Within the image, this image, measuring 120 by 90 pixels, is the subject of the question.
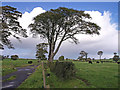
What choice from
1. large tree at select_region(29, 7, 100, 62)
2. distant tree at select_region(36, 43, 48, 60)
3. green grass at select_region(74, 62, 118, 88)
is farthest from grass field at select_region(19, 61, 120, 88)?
distant tree at select_region(36, 43, 48, 60)

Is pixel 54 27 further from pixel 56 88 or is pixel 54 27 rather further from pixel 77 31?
pixel 56 88

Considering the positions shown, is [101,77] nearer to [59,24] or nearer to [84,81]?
[84,81]

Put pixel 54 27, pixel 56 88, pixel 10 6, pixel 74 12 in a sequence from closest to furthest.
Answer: pixel 56 88
pixel 10 6
pixel 74 12
pixel 54 27

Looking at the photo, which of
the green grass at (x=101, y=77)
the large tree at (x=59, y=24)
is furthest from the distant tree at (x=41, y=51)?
the green grass at (x=101, y=77)

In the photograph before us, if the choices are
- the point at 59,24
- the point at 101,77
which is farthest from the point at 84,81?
the point at 59,24

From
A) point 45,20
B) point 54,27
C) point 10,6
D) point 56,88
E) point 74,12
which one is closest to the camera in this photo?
point 56,88

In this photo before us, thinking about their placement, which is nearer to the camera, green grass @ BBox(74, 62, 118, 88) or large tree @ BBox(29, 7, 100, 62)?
green grass @ BBox(74, 62, 118, 88)

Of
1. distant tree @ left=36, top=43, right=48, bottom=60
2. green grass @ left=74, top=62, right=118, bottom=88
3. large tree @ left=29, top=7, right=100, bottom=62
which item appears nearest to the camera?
green grass @ left=74, top=62, right=118, bottom=88

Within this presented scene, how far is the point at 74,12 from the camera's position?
37.2m

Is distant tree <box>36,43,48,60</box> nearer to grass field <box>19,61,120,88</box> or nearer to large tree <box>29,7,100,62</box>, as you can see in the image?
large tree <box>29,7,100,62</box>

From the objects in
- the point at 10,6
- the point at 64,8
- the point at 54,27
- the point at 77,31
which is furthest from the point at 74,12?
the point at 10,6

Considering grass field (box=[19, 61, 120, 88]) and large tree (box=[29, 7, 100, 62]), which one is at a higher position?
large tree (box=[29, 7, 100, 62])

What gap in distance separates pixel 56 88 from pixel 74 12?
30.1 m

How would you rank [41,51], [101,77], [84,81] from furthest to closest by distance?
[41,51]
[101,77]
[84,81]
